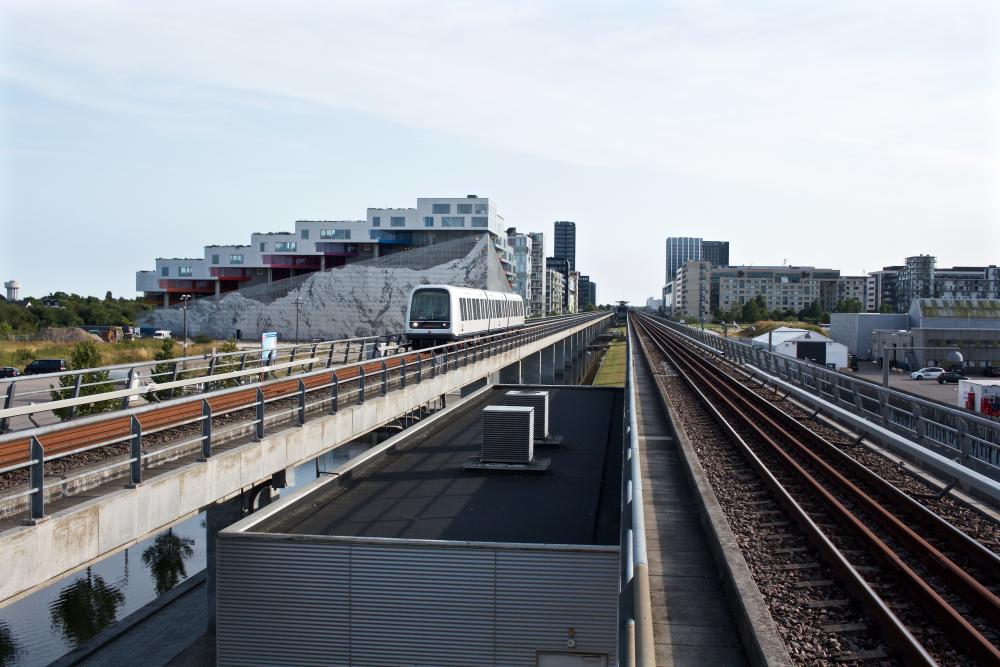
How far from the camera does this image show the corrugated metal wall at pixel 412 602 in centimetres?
1080

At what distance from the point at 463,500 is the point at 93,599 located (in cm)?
1416

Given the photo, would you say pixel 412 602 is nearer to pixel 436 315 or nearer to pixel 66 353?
pixel 436 315

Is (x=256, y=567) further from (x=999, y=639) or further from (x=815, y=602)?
(x=999, y=639)

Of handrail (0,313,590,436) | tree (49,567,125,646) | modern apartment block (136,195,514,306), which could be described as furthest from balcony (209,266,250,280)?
tree (49,567,125,646)

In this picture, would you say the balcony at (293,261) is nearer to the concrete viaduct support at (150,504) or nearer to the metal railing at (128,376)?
the metal railing at (128,376)

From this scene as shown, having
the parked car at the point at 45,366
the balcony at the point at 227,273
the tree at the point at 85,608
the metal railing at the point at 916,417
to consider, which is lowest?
the tree at the point at 85,608

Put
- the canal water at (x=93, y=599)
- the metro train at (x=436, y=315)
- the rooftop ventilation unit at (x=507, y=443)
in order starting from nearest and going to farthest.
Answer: the rooftop ventilation unit at (x=507, y=443) < the canal water at (x=93, y=599) < the metro train at (x=436, y=315)

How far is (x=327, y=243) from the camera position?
99000 millimetres

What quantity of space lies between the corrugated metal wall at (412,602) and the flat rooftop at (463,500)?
0.95m

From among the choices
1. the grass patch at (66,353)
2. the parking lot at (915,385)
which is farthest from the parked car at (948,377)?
the grass patch at (66,353)

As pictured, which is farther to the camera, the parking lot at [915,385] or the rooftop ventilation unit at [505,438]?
the parking lot at [915,385]

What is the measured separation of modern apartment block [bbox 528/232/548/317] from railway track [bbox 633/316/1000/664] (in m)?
134

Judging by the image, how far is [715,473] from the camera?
14312 millimetres

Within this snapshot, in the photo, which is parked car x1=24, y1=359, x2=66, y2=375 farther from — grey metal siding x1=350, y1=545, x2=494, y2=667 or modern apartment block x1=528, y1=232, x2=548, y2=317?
modern apartment block x1=528, y1=232, x2=548, y2=317
